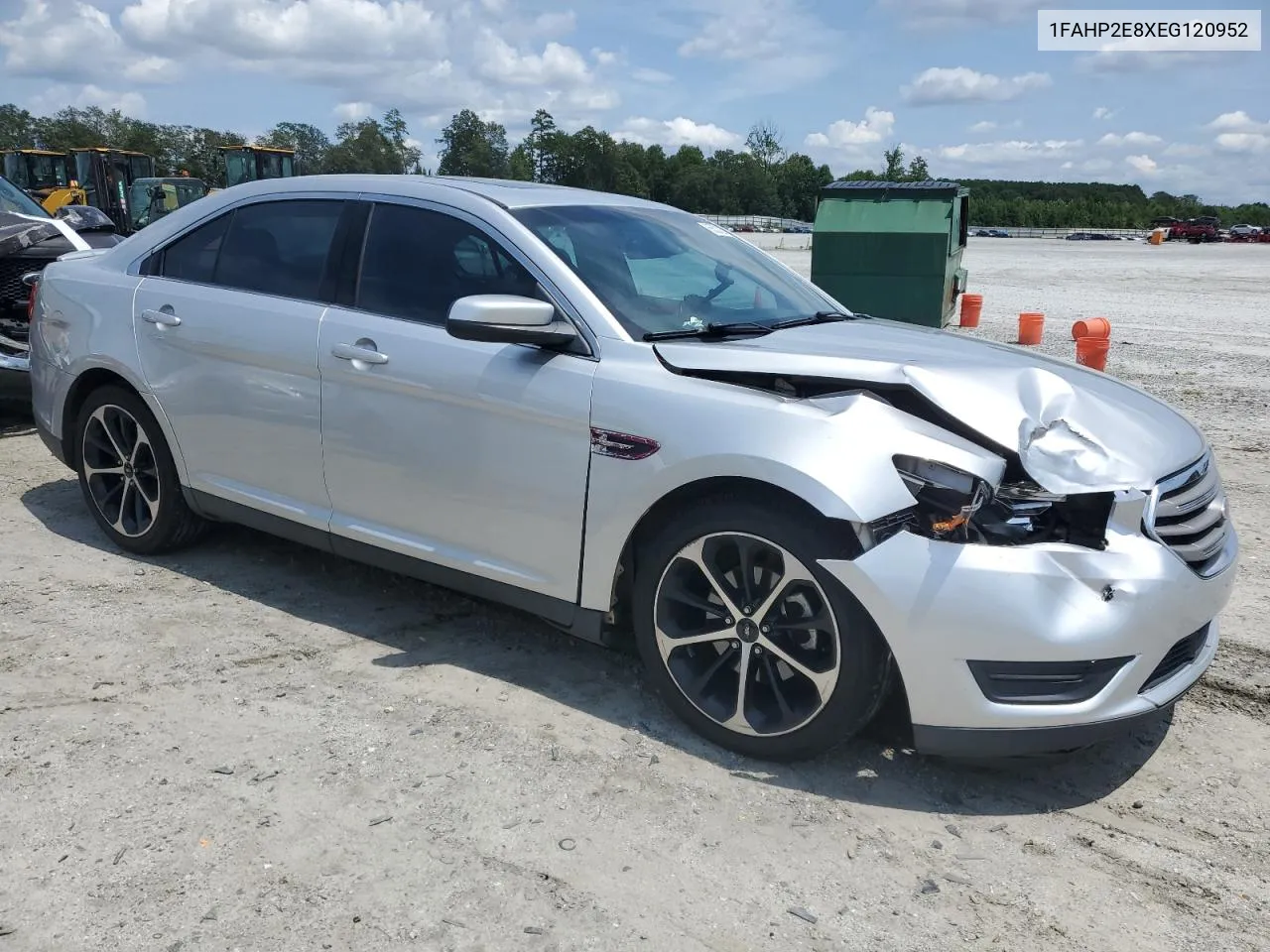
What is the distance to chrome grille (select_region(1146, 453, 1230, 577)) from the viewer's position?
3.03 meters

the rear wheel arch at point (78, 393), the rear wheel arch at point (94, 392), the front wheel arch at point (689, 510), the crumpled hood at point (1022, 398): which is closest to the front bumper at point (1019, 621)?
the front wheel arch at point (689, 510)

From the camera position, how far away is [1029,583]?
2.82 m

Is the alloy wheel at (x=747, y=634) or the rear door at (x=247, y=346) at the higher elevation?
the rear door at (x=247, y=346)

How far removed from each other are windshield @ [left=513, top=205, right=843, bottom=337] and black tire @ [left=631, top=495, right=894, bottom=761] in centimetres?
74

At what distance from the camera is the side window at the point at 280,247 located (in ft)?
13.9

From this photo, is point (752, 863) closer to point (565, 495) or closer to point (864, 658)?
point (864, 658)

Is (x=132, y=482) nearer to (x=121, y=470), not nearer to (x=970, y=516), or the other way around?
(x=121, y=470)

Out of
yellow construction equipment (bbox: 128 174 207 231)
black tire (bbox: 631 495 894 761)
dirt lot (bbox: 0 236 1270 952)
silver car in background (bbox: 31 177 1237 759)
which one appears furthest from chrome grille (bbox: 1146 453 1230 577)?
yellow construction equipment (bbox: 128 174 207 231)

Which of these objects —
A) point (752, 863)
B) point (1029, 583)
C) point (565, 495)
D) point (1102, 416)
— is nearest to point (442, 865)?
point (752, 863)

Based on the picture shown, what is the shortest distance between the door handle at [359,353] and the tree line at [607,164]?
283 ft

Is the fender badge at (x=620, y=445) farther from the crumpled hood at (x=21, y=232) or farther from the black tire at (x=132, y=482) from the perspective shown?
the crumpled hood at (x=21, y=232)

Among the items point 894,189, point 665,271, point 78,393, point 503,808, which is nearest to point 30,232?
point 78,393

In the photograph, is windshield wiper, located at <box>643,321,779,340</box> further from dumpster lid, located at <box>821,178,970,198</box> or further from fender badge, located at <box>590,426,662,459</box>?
dumpster lid, located at <box>821,178,970,198</box>

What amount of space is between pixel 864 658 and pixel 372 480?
6.56ft
